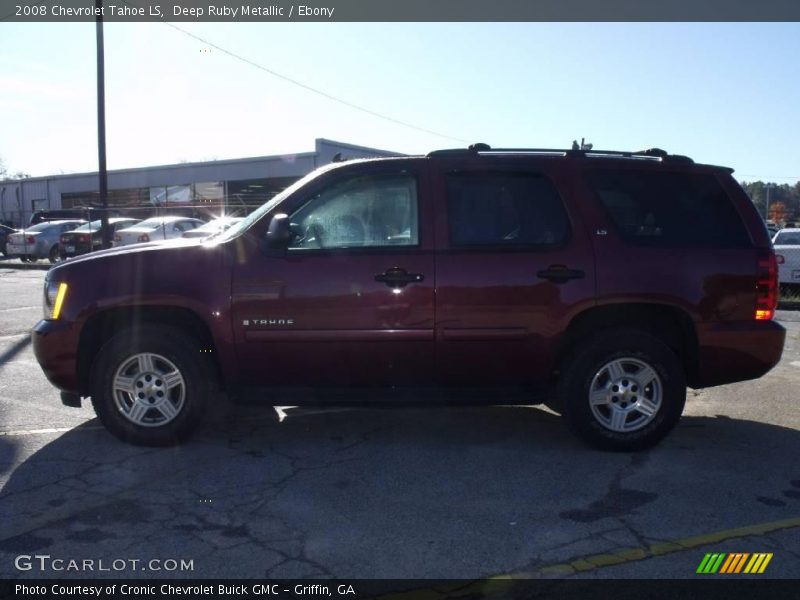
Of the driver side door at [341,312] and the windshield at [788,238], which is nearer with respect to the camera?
the driver side door at [341,312]

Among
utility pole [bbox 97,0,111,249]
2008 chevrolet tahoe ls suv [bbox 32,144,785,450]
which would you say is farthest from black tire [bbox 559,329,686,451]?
utility pole [bbox 97,0,111,249]

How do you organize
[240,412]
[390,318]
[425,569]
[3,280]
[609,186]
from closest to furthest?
1. [425,569]
2. [390,318]
3. [609,186]
4. [240,412]
5. [3,280]

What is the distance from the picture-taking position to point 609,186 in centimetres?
550

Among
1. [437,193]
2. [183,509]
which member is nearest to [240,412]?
[183,509]

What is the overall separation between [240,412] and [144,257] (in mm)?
1758

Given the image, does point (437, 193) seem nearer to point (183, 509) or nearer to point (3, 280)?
point (183, 509)

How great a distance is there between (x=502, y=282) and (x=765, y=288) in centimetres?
184

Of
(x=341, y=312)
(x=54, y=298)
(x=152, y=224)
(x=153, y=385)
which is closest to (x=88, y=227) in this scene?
(x=152, y=224)

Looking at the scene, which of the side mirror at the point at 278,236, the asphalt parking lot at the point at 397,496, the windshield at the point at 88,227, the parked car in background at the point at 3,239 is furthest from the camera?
the parked car in background at the point at 3,239

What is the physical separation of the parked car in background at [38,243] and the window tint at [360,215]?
21930mm

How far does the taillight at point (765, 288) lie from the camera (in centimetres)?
534

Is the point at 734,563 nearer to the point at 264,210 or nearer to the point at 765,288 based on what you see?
the point at 765,288

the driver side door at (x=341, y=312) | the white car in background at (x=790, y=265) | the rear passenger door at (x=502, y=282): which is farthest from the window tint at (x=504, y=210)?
the white car in background at (x=790, y=265)
